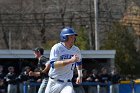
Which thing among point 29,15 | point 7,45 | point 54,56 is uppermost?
point 54,56

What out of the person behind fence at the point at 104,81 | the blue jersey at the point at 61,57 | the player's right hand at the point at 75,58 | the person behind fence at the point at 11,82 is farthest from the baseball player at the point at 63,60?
the person behind fence at the point at 104,81

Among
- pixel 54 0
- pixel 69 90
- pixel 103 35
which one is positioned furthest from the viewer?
pixel 54 0

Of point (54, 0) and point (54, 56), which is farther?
point (54, 0)

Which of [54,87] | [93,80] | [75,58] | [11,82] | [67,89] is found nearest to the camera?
[75,58]

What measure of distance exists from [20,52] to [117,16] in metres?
21.4

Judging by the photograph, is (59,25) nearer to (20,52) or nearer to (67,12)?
(67,12)

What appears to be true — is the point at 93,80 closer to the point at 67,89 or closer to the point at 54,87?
the point at 54,87

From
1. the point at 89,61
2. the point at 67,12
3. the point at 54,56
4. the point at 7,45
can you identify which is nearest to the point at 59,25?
the point at 67,12

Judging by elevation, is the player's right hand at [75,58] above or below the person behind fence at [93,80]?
above

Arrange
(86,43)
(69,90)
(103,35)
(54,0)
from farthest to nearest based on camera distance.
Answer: (54,0) → (103,35) → (86,43) → (69,90)

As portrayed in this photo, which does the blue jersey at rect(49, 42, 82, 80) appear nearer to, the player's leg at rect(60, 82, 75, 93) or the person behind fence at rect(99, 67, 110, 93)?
the player's leg at rect(60, 82, 75, 93)

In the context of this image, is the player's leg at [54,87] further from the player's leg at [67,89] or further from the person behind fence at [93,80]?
the person behind fence at [93,80]

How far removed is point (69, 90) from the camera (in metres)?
8.49

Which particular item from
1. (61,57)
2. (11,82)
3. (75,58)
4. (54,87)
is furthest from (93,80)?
(75,58)
